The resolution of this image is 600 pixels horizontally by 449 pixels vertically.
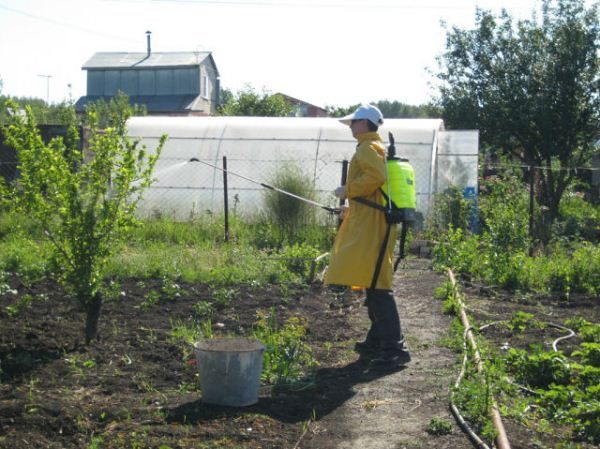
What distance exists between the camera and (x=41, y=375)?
6.05 m

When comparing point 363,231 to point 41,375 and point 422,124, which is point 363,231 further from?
point 422,124

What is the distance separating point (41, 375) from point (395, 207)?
289 cm

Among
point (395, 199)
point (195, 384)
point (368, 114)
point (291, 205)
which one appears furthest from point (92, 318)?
point (291, 205)

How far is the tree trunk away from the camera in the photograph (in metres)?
7.04

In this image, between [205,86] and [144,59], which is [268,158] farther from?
[144,59]

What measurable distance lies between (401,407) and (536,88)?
16841 millimetres

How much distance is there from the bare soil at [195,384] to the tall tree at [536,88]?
12268 millimetres

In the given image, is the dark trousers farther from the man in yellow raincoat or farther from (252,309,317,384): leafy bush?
(252,309,317,384): leafy bush

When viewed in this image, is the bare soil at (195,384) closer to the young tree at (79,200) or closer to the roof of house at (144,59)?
the young tree at (79,200)

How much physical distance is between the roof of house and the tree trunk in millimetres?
47527

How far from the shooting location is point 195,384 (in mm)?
5930

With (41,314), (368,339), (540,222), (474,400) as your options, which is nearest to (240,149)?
(540,222)

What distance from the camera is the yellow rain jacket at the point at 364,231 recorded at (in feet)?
21.7

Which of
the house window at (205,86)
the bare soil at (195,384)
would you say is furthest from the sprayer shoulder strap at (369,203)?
the house window at (205,86)
